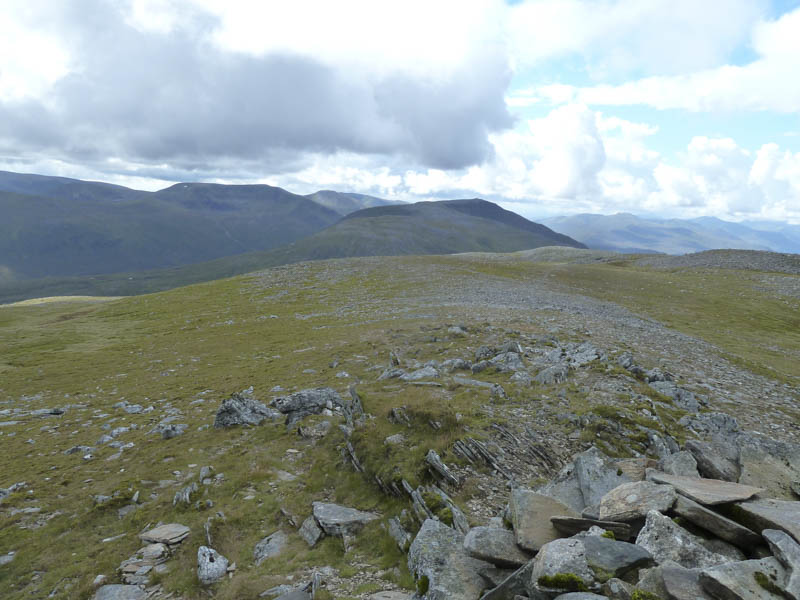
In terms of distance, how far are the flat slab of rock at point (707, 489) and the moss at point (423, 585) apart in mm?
Result: 6498

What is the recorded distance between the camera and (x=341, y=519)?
14.8 metres

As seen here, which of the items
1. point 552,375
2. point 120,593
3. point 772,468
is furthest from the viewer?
point 552,375

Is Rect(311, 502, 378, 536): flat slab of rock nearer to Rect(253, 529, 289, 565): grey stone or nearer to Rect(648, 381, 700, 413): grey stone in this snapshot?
Rect(253, 529, 289, 565): grey stone

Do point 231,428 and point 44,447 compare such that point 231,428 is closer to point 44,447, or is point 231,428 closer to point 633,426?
point 44,447

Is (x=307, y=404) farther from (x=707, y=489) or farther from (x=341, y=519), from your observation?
(x=707, y=489)

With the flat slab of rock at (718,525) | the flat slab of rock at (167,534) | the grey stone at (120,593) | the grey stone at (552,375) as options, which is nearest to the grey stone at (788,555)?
the flat slab of rock at (718,525)

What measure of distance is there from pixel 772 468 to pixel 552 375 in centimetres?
1173

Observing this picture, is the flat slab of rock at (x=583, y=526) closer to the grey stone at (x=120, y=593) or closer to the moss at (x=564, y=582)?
the moss at (x=564, y=582)

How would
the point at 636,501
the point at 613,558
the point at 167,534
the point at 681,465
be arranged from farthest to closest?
the point at 167,534, the point at 681,465, the point at 636,501, the point at 613,558

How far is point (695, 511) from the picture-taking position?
8594 millimetres

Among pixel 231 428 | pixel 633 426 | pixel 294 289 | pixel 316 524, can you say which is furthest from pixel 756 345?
pixel 294 289

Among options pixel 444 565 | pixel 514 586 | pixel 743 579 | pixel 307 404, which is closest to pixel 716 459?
pixel 743 579

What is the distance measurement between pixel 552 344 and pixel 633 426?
13.9 meters

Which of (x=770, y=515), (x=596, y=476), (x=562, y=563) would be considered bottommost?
(x=596, y=476)
